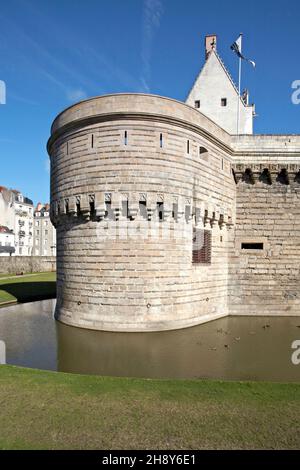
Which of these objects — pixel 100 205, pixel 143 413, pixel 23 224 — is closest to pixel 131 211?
pixel 100 205

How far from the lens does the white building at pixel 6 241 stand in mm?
63719

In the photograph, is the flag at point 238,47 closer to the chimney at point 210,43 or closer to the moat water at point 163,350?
the chimney at point 210,43

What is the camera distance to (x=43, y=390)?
758 cm

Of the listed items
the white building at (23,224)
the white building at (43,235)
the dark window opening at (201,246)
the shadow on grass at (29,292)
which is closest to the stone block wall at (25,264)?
the shadow on grass at (29,292)

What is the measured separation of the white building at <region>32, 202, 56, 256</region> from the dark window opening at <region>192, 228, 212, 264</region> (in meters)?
59.0

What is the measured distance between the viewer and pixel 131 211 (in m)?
14.1

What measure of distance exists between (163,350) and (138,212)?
5939mm

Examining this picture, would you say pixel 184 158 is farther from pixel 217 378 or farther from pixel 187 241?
pixel 217 378

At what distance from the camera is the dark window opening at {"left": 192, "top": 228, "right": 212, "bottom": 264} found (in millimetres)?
16105

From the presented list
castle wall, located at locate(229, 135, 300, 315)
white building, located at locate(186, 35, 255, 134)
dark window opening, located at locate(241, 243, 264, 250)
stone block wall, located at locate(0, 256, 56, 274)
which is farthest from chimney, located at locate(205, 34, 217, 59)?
stone block wall, located at locate(0, 256, 56, 274)

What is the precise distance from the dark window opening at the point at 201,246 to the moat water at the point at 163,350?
3290 mm

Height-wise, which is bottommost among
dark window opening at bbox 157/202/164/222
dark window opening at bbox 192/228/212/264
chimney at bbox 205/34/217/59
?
dark window opening at bbox 192/228/212/264

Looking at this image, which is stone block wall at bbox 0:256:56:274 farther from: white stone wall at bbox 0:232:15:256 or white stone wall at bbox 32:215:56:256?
white stone wall at bbox 32:215:56:256
